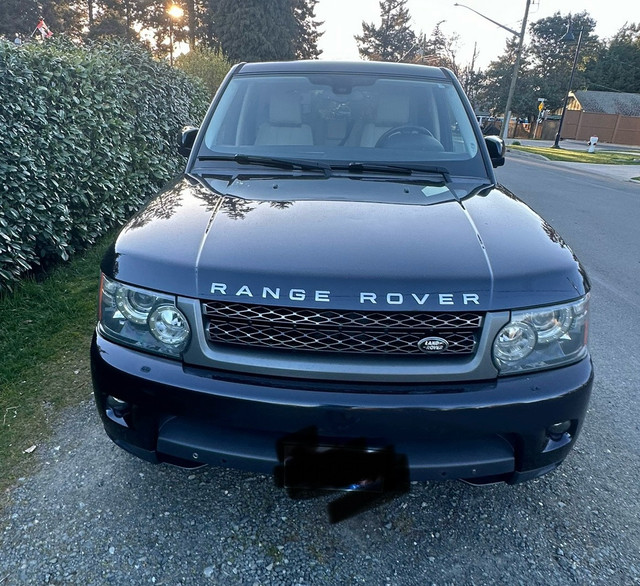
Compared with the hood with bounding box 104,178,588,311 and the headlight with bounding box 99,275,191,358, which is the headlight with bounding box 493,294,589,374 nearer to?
the hood with bounding box 104,178,588,311

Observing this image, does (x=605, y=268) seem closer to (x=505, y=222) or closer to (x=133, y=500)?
(x=505, y=222)

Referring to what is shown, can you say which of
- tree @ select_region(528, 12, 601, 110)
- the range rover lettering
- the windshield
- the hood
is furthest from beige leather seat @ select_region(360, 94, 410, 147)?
tree @ select_region(528, 12, 601, 110)

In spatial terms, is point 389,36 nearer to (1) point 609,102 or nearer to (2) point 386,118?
(1) point 609,102

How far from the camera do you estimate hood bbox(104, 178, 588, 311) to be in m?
1.58

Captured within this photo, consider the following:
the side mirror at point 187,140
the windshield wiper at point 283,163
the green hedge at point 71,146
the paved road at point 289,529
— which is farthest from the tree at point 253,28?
the paved road at point 289,529

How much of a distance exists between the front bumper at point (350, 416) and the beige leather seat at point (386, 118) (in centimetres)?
183

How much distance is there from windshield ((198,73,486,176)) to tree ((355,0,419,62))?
2981 inches

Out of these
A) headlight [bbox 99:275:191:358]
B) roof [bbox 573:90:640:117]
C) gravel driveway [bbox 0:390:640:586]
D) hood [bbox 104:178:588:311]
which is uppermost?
roof [bbox 573:90:640:117]

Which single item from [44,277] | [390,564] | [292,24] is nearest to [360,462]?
[390,564]

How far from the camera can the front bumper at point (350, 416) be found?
161cm


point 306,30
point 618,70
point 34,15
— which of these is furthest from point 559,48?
point 34,15

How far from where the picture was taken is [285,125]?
303 centimetres

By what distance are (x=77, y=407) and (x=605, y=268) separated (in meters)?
5.70

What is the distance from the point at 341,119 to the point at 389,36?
79.1 m
